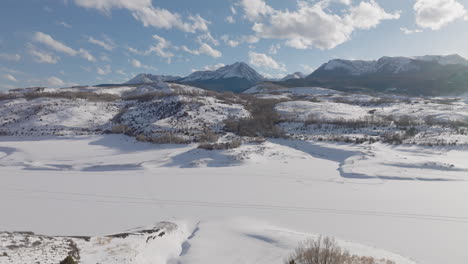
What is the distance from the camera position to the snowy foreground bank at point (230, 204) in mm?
8742

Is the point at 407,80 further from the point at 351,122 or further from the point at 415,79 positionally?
the point at 351,122

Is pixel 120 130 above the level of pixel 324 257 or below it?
above

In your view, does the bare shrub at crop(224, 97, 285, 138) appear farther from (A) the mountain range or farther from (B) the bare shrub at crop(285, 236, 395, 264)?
(A) the mountain range

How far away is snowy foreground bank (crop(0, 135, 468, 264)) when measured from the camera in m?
8.74

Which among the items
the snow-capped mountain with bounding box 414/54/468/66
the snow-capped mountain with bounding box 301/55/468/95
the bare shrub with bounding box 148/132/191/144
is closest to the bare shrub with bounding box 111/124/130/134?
the bare shrub with bounding box 148/132/191/144

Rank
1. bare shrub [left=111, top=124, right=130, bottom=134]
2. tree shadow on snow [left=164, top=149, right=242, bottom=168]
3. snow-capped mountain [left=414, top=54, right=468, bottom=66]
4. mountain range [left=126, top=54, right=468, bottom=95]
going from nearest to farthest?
tree shadow on snow [left=164, top=149, right=242, bottom=168] < bare shrub [left=111, top=124, right=130, bottom=134] < mountain range [left=126, top=54, right=468, bottom=95] < snow-capped mountain [left=414, top=54, right=468, bottom=66]

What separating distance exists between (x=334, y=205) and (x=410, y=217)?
3.22m

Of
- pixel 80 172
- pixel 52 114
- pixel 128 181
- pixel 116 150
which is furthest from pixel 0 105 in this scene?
pixel 128 181

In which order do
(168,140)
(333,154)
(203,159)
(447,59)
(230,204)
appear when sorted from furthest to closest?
(447,59), (168,140), (333,154), (203,159), (230,204)


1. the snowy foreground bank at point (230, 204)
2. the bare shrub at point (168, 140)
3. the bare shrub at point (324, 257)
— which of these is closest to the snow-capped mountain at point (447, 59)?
the snowy foreground bank at point (230, 204)

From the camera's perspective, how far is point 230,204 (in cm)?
1308

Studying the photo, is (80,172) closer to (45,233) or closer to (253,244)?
(45,233)

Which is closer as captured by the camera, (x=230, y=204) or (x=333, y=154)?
(x=230, y=204)

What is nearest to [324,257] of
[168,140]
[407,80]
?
[168,140]
